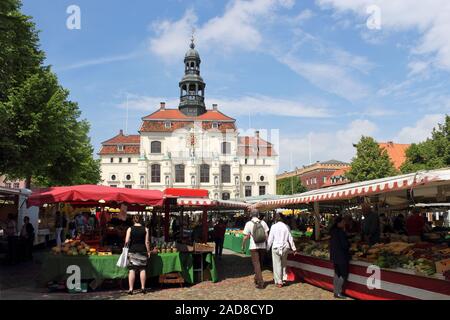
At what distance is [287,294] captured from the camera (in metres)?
8.95

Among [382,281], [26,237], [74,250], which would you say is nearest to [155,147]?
[26,237]

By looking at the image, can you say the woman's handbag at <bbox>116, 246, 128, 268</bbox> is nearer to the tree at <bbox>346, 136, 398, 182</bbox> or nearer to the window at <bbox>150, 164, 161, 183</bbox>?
the tree at <bbox>346, 136, 398, 182</bbox>

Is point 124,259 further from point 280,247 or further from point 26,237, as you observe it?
point 26,237

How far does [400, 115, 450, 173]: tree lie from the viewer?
38.1m

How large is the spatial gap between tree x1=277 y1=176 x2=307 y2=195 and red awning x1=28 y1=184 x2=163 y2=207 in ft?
242

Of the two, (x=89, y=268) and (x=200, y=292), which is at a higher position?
(x=89, y=268)

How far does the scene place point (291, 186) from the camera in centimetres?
8550

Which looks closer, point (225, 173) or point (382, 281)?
point (382, 281)

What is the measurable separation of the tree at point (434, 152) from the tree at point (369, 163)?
2827 millimetres

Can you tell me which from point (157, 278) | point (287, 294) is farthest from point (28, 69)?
point (287, 294)

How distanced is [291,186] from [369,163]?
41243 mm

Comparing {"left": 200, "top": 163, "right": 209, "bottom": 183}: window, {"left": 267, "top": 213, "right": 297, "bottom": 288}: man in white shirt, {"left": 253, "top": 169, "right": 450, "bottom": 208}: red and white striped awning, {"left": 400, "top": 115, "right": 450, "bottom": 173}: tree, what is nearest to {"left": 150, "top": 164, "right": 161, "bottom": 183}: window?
{"left": 200, "top": 163, "right": 209, "bottom": 183}: window

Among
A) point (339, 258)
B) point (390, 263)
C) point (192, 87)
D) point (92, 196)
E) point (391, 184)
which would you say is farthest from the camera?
point (192, 87)
